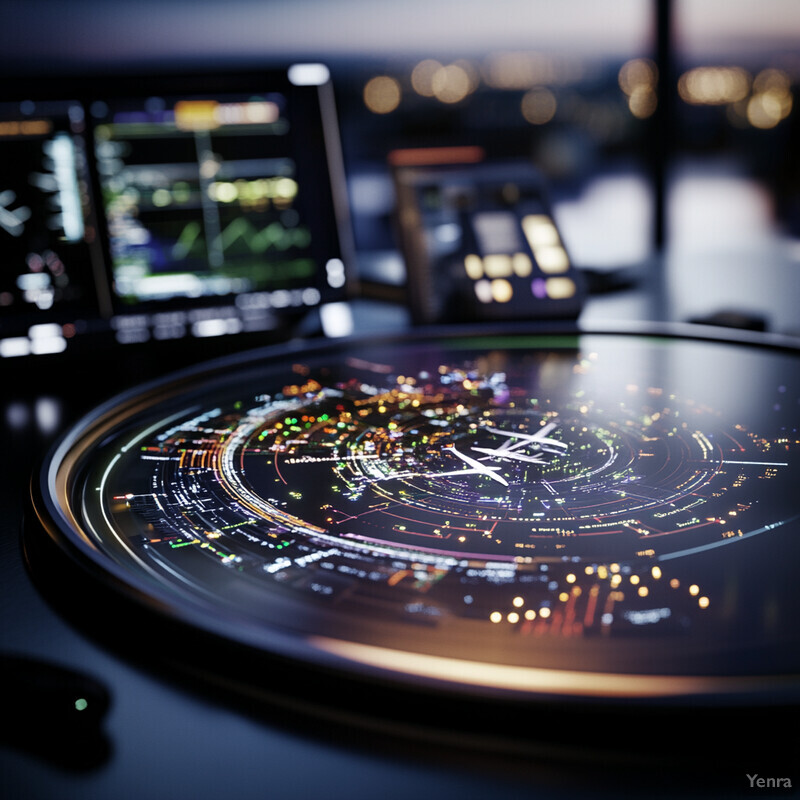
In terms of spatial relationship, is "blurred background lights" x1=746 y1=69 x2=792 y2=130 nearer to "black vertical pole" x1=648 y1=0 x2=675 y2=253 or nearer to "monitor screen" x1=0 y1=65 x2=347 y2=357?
"black vertical pole" x1=648 y1=0 x2=675 y2=253

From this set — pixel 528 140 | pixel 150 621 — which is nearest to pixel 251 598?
pixel 150 621

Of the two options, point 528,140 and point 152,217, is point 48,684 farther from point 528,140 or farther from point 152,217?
point 528,140

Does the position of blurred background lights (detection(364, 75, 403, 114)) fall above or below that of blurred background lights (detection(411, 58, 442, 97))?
below

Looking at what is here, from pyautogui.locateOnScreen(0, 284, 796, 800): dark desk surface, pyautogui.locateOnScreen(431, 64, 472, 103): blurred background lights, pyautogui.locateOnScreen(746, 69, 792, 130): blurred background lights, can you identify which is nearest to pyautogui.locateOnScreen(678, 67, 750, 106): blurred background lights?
pyautogui.locateOnScreen(746, 69, 792, 130): blurred background lights

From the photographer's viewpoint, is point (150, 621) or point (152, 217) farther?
point (152, 217)

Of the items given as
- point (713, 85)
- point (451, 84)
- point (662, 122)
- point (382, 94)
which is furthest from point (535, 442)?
point (713, 85)

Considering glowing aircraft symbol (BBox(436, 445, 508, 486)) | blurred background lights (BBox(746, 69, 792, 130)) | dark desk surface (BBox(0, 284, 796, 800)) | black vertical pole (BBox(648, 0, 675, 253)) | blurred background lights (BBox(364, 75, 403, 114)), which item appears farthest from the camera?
blurred background lights (BBox(746, 69, 792, 130))

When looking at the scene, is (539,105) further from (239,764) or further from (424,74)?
(239,764)
